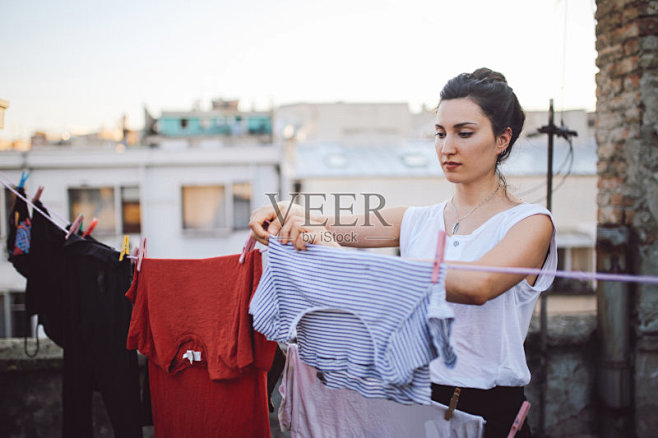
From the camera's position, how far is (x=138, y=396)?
2.08m

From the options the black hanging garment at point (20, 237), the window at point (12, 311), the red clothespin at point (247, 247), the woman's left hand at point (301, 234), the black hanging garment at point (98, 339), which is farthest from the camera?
the window at point (12, 311)

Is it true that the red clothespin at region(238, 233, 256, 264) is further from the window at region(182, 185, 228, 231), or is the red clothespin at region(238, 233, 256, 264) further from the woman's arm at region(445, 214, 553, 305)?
the window at region(182, 185, 228, 231)

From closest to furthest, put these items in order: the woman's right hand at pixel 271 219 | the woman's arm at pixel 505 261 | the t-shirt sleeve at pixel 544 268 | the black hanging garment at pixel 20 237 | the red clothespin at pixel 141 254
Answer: the woman's arm at pixel 505 261 < the t-shirt sleeve at pixel 544 268 < the woman's right hand at pixel 271 219 < the red clothespin at pixel 141 254 < the black hanging garment at pixel 20 237

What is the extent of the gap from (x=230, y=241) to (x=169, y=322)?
969cm

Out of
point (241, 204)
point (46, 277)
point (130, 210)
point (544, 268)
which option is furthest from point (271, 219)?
point (130, 210)

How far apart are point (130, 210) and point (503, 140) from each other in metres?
11.3

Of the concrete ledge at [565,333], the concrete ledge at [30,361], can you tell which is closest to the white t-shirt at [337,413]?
the concrete ledge at [565,333]

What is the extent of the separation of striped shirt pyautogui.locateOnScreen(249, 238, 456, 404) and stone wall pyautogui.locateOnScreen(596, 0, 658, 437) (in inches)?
81.6

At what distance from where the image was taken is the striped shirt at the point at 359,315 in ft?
4.05

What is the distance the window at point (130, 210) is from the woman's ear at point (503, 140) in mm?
11151

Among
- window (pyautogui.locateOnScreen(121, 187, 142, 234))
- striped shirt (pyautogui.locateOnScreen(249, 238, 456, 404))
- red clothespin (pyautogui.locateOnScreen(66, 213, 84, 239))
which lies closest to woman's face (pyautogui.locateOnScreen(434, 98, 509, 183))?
striped shirt (pyautogui.locateOnScreen(249, 238, 456, 404))

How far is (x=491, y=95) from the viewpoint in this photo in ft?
4.66

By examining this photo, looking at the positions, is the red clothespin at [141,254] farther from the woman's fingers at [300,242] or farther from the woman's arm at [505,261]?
the woman's arm at [505,261]

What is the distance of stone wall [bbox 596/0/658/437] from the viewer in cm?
249
